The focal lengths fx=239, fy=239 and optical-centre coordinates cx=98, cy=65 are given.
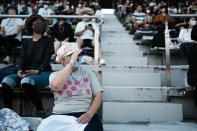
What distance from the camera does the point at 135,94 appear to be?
10.5ft

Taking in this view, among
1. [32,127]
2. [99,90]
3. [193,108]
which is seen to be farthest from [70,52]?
[193,108]

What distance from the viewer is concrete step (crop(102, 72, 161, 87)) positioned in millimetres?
3475

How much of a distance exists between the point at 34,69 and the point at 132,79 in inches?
55.0

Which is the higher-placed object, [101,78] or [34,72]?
[34,72]

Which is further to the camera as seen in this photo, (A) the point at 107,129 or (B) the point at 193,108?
(B) the point at 193,108

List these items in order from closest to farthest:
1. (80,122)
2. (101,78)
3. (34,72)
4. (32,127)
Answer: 1. (80,122)
2. (32,127)
3. (34,72)
4. (101,78)

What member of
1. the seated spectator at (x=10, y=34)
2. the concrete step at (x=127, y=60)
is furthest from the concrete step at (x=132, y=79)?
the seated spectator at (x=10, y=34)

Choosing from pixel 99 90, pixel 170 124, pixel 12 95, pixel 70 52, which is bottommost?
pixel 170 124

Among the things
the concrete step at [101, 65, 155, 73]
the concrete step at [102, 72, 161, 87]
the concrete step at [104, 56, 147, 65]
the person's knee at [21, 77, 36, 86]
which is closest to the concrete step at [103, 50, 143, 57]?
the concrete step at [104, 56, 147, 65]

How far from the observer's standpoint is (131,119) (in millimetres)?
2932

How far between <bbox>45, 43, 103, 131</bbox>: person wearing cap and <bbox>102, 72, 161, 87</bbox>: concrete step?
4.59ft

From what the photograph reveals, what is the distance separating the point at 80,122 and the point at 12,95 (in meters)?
1.38

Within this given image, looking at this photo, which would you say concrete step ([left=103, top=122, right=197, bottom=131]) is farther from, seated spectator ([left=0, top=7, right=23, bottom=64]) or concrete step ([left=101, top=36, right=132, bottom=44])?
concrete step ([left=101, top=36, right=132, bottom=44])

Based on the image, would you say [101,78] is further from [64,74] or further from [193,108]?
[64,74]
